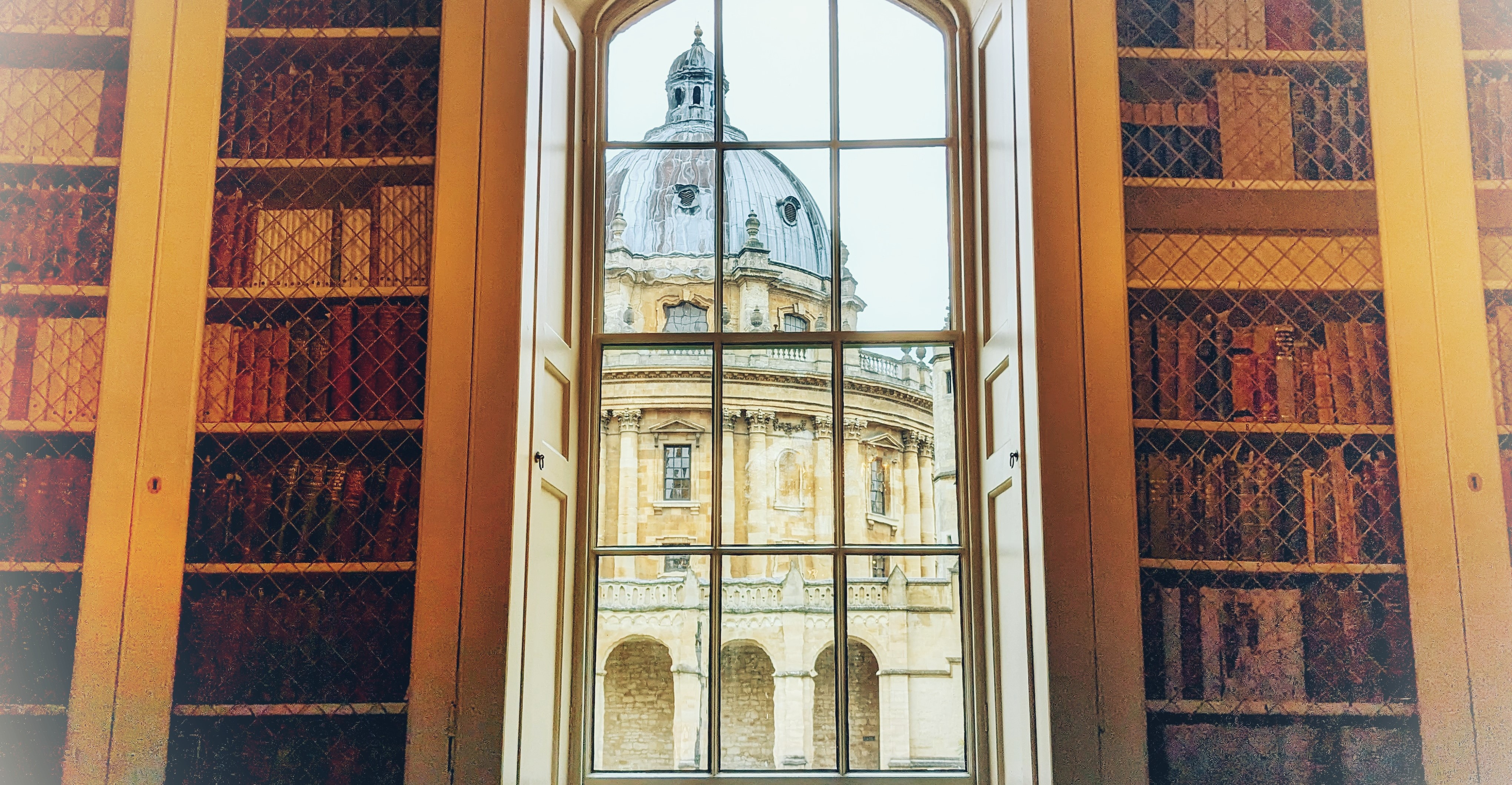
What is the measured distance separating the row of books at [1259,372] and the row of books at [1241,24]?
0.72 meters

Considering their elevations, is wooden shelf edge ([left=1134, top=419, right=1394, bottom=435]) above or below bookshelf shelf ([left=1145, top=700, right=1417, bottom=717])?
above

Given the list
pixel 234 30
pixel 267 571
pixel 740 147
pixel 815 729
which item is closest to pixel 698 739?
pixel 815 729

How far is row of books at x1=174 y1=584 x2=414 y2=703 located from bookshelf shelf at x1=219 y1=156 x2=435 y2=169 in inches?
41.2

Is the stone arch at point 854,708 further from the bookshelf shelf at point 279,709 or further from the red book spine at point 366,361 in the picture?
the red book spine at point 366,361

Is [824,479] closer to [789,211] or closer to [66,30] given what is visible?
[789,211]

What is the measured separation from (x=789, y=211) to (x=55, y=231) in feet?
6.28

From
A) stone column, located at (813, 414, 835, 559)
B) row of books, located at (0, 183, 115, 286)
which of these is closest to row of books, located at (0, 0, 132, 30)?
row of books, located at (0, 183, 115, 286)

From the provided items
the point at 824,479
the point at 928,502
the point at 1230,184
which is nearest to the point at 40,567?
the point at 824,479

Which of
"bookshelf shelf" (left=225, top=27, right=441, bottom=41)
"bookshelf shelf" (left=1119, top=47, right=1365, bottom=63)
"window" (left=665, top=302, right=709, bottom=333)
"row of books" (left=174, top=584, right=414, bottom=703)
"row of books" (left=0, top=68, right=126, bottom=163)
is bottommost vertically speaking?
"row of books" (left=174, top=584, right=414, bottom=703)

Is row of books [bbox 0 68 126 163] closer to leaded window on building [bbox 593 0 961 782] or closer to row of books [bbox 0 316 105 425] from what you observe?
row of books [bbox 0 316 105 425]

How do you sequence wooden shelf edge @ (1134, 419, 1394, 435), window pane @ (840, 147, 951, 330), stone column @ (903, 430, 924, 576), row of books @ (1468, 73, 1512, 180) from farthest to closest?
window pane @ (840, 147, 951, 330) < stone column @ (903, 430, 924, 576) < row of books @ (1468, 73, 1512, 180) < wooden shelf edge @ (1134, 419, 1394, 435)

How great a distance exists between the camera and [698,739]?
2762 millimetres

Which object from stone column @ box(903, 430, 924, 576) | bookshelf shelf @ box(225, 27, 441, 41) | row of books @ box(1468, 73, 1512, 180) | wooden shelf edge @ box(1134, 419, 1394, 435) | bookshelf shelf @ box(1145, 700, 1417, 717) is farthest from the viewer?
stone column @ box(903, 430, 924, 576)

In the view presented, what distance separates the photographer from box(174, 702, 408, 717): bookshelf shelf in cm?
239
